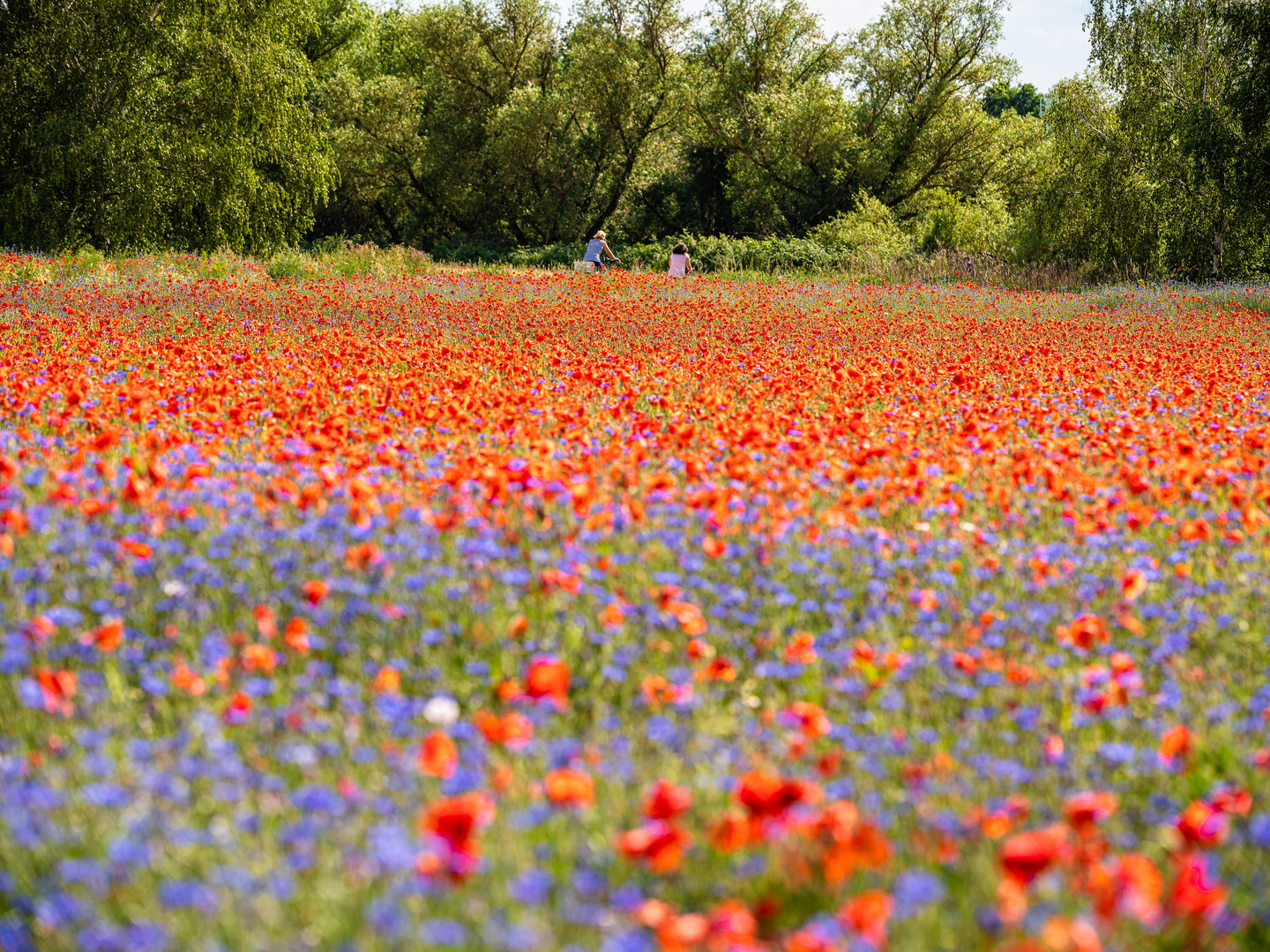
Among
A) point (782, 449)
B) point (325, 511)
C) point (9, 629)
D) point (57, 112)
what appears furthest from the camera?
point (57, 112)

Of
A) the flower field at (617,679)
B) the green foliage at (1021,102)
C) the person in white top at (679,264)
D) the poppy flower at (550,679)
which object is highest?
the green foliage at (1021,102)

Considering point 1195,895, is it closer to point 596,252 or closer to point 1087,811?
point 1087,811

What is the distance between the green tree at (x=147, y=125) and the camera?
21266 mm

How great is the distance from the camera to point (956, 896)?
2.17 m

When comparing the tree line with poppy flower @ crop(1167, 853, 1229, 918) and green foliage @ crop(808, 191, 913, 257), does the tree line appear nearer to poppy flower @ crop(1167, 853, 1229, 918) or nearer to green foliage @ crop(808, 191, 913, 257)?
green foliage @ crop(808, 191, 913, 257)

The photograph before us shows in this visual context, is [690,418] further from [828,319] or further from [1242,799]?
[828,319]

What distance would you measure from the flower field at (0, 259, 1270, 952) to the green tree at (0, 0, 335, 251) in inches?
671

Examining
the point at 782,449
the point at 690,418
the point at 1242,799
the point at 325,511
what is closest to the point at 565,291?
the point at 690,418

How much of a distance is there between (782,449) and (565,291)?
12135mm

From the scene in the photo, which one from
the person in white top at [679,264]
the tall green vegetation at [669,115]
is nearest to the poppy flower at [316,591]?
the person in white top at [679,264]

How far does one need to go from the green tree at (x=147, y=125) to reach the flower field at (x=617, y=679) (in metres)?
17.1

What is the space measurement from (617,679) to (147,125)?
907 inches

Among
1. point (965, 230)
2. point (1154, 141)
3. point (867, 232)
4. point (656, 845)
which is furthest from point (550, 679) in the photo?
point (867, 232)

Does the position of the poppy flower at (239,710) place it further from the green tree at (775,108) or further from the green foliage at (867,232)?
the green tree at (775,108)
